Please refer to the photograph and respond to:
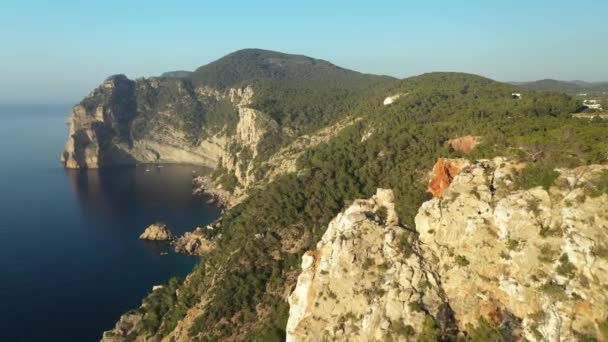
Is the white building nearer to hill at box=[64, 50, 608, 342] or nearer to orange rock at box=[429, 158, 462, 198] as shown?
hill at box=[64, 50, 608, 342]

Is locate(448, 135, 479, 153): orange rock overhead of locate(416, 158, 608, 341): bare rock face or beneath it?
overhead

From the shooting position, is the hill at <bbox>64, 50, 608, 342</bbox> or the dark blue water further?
the dark blue water

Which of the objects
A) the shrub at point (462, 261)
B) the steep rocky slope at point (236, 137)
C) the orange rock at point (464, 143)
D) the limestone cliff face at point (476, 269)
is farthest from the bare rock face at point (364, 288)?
the steep rocky slope at point (236, 137)

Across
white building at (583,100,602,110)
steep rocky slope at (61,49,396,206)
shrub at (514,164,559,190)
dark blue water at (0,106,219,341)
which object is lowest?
dark blue water at (0,106,219,341)

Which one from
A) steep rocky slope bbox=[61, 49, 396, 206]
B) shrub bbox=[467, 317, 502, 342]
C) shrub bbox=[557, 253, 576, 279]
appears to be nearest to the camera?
shrub bbox=[557, 253, 576, 279]

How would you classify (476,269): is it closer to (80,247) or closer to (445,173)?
(445,173)

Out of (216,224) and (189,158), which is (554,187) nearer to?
(216,224)

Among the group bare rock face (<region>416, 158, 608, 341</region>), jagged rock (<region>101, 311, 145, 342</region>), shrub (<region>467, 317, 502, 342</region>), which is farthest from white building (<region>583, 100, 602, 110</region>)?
jagged rock (<region>101, 311, 145, 342</region>)
